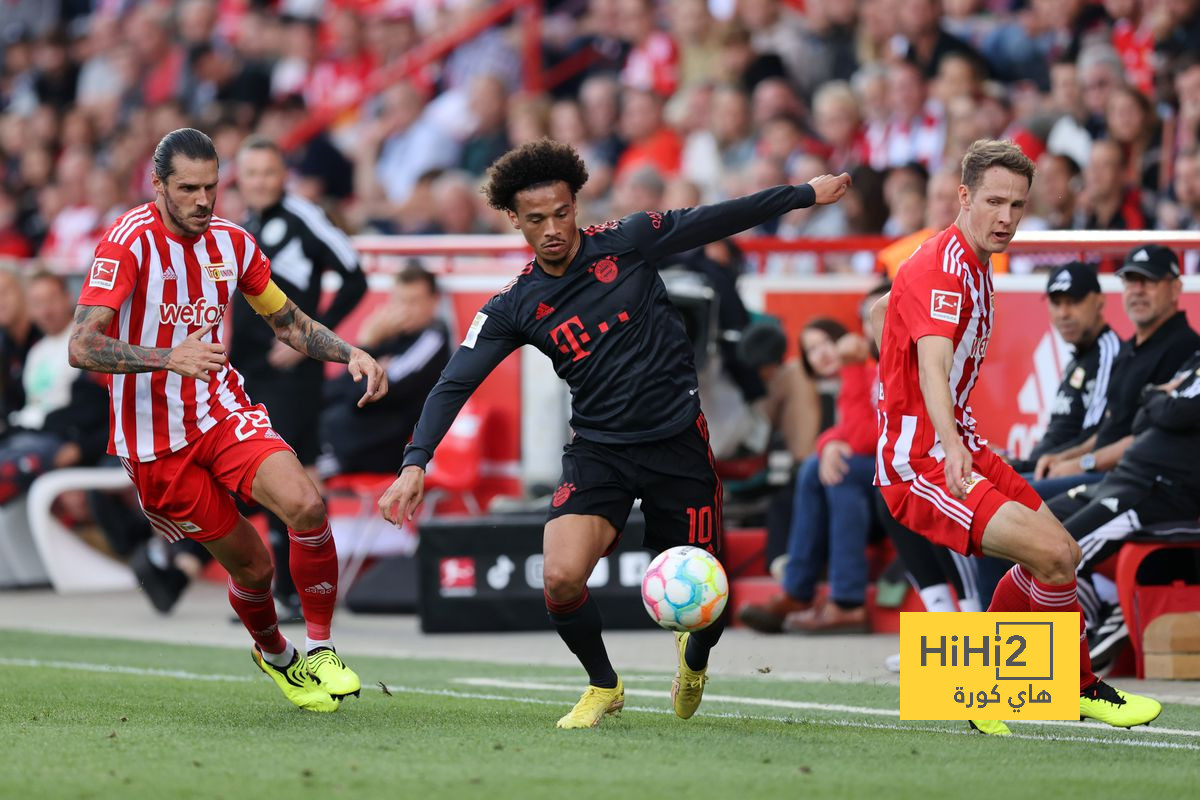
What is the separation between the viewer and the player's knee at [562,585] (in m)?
6.73

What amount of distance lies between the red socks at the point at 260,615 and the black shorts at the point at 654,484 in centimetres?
134

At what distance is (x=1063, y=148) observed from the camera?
42.3ft

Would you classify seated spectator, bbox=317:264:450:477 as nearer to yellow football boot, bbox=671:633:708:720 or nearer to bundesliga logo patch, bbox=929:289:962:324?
yellow football boot, bbox=671:633:708:720

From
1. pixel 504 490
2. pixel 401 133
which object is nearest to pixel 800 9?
pixel 401 133

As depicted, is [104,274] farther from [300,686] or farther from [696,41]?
[696,41]

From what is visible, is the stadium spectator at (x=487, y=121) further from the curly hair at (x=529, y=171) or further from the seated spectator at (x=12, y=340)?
the curly hair at (x=529, y=171)

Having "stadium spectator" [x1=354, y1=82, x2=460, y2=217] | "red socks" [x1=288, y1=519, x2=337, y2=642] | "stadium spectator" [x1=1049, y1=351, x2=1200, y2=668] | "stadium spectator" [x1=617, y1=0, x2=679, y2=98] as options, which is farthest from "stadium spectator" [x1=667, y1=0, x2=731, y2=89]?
"red socks" [x1=288, y1=519, x2=337, y2=642]

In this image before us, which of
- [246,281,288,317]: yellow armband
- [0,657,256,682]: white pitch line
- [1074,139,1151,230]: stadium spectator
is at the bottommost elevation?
[0,657,256,682]: white pitch line

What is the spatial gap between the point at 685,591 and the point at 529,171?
5.30 feet

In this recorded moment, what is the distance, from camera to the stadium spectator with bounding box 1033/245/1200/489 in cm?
876

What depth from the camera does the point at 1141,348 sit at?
29.2 ft

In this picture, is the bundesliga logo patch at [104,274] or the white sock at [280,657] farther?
the white sock at [280,657]

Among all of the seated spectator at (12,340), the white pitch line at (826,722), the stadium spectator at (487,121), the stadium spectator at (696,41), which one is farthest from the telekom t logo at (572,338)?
the stadium spectator at (487,121)

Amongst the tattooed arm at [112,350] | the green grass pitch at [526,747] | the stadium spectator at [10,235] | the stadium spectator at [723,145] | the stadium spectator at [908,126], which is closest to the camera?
the green grass pitch at [526,747]
